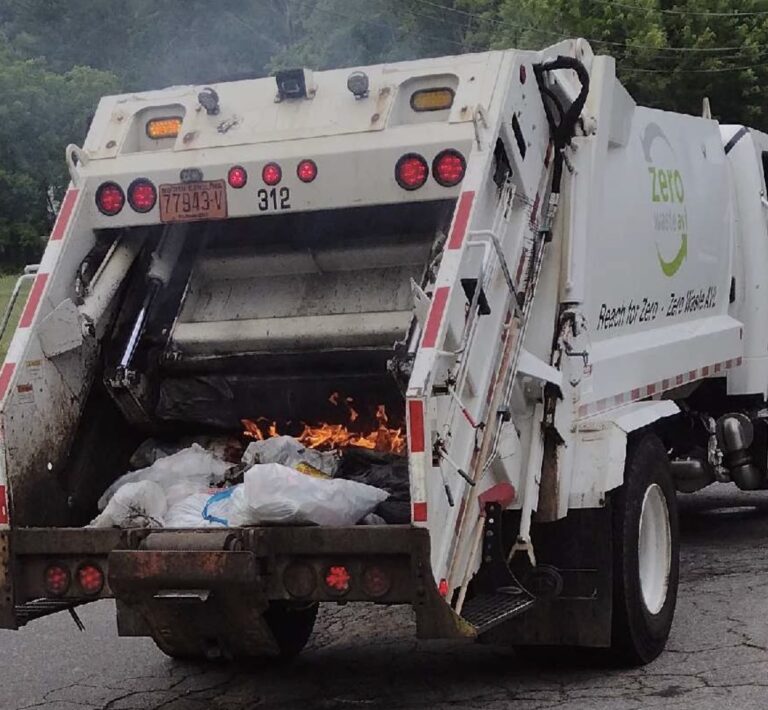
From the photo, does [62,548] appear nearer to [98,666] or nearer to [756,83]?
[98,666]

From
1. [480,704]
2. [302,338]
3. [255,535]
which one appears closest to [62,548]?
[255,535]

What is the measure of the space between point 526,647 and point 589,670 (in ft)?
0.89

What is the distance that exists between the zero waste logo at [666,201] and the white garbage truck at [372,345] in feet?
0.45

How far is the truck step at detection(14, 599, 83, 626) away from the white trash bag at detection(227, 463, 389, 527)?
0.75 m

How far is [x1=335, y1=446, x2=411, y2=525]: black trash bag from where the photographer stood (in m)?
4.80

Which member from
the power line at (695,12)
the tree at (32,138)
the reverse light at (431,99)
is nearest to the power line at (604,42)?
the power line at (695,12)

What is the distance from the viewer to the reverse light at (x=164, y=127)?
18.1 feet

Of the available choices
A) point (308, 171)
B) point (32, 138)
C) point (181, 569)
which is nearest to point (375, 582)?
point (181, 569)

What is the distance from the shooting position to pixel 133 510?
194 inches

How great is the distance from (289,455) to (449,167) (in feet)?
4.08

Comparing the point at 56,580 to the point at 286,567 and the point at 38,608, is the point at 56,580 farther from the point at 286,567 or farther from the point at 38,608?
the point at 286,567

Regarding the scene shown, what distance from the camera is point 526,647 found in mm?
5664

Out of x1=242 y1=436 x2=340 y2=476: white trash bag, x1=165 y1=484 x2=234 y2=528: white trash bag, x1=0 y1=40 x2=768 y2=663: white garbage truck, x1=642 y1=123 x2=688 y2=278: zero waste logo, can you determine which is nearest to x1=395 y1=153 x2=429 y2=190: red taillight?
x1=0 y1=40 x2=768 y2=663: white garbage truck

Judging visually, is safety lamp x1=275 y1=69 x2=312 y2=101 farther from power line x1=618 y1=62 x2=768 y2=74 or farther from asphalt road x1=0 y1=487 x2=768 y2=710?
power line x1=618 y1=62 x2=768 y2=74
